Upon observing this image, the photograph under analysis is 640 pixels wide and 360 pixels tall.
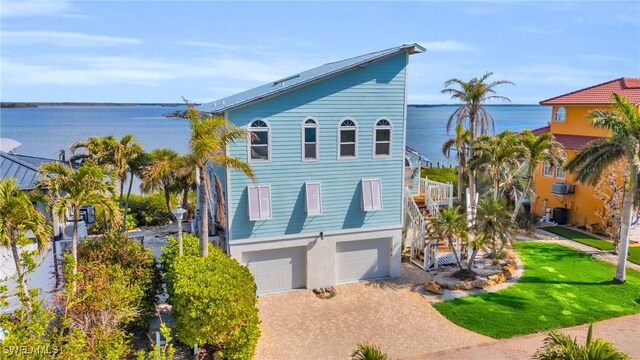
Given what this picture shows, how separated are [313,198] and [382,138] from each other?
3.55 m

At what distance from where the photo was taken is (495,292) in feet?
54.1

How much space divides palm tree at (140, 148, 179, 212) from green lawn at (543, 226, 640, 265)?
20000 mm

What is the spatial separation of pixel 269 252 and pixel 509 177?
12789 millimetres

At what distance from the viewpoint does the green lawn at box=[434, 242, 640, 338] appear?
46.6 feet

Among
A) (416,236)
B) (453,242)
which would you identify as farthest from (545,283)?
(416,236)

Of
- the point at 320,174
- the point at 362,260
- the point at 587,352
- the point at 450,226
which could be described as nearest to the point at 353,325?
the point at 362,260

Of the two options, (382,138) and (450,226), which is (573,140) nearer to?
(450,226)

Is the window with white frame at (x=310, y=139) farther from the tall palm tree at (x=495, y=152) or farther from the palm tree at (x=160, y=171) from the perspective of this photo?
the tall palm tree at (x=495, y=152)

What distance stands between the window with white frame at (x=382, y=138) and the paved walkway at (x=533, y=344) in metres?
7.50

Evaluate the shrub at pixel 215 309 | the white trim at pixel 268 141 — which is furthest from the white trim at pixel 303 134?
the shrub at pixel 215 309

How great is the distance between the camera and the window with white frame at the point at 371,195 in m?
16.9

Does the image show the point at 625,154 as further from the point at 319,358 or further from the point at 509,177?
the point at 319,358

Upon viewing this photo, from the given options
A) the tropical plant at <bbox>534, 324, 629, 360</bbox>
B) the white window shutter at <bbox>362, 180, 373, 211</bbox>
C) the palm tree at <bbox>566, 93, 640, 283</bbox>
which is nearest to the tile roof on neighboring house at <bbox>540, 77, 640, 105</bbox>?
the palm tree at <bbox>566, 93, 640, 283</bbox>

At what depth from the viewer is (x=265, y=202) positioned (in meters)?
15.8
